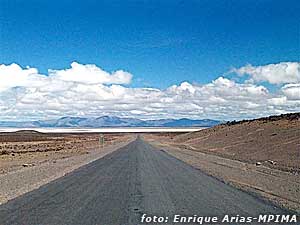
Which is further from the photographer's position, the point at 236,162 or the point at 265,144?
the point at 265,144

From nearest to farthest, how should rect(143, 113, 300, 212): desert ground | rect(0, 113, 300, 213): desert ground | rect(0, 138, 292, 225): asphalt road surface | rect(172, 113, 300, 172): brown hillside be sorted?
1. rect(0, 138, 292, 225): asphalt road surface
2. rect(143, 113, 300, 212): desert ground
3. rect(0, 113, 300, 213): desert ground
4. rect(172, 113, 300, 172): brown hillside

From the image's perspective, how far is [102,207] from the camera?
13.8m

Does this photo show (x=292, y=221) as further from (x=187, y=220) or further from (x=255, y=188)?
(x=255, y=188)

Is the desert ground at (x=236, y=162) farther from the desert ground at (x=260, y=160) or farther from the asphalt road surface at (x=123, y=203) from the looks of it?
the asphalt road surface at (x=123, y=203)

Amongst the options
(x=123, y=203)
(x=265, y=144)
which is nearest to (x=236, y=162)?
(x=265, y=144)

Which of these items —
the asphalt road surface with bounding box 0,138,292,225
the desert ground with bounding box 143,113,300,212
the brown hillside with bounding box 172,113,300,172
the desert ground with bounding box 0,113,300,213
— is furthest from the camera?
the brown hillside with bounding box 172,113,300,172

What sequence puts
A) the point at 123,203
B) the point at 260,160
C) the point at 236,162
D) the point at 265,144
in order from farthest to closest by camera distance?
1. the point at 265,144
2. the point at 260,160
3. the point at 236,162
4. the point at 123,203

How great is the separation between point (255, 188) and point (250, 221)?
298 inches

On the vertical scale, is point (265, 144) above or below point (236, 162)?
above

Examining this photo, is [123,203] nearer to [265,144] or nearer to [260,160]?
[260,160]

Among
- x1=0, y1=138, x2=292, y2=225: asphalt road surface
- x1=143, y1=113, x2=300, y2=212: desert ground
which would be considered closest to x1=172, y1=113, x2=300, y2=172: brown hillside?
x1=143, y1=113, x2=300, y2=212: desert ground

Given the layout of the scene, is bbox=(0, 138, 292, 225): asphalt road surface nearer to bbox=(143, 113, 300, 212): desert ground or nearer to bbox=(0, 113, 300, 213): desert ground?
bbox=(0, 113, 300, 213): desert ground

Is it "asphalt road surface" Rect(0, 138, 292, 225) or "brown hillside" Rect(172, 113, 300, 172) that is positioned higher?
"brown hillside" Rect(172, 113, 300, 172)

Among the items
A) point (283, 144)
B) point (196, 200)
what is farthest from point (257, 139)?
point (196, 200)
